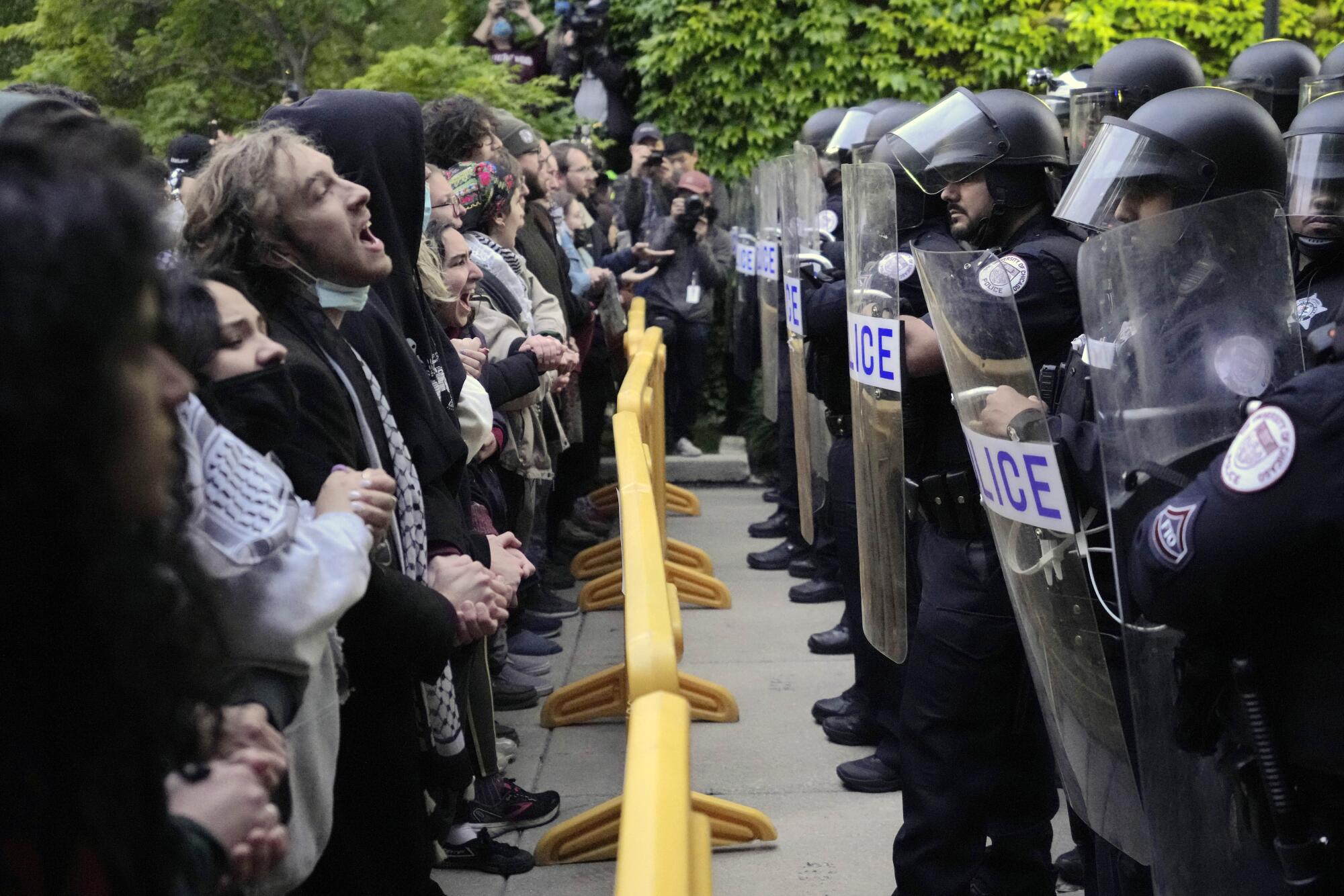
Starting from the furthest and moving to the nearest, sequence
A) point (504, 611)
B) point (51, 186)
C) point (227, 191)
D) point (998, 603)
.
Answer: point (998, 603), point (504, 611), point (227, 191), point (51, 186)

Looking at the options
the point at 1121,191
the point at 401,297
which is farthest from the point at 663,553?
the point at 1121,191

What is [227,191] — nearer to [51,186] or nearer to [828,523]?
[51,186]

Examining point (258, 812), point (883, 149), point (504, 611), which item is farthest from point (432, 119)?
point (258, 812)

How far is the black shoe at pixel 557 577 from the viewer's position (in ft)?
23.0

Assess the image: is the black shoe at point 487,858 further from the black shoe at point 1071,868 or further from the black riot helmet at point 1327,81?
the black riot helmet at point 1327,81

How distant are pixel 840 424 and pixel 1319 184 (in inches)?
96.1

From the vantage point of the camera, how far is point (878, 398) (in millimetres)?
3619

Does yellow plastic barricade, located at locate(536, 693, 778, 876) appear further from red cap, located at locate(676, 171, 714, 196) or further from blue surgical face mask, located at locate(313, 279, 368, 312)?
red cap, located at locate(676, 171, 714, 196)

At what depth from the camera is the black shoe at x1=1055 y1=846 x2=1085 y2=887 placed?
3.94 metres

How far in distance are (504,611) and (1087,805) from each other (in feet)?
4.01

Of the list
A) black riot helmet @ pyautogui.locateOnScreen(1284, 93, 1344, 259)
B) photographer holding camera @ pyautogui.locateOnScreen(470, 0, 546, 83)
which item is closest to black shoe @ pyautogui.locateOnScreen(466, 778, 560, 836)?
black riot helmet @ pyautogui.locateOnScreen(1284, 93, 1344, 259)

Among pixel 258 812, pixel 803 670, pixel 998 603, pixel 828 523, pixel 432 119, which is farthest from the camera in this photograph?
pixel 828 523

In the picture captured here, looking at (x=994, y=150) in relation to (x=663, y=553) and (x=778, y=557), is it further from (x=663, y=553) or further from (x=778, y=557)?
(x=778, y=557)

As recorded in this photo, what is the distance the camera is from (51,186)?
3.96 feet
